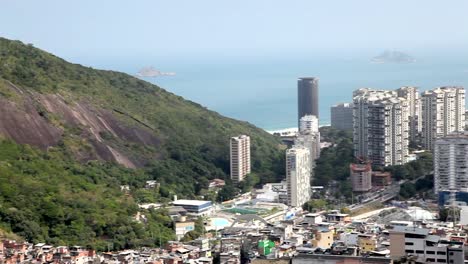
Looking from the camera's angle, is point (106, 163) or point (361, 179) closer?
point (106, 163)

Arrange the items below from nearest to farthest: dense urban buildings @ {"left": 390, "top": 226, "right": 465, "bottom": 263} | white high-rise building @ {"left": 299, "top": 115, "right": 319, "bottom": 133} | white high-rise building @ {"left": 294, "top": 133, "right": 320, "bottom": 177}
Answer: dense urban buildings @ {"left": 390, "top": 226, "right": 465, "bottom": 263}, white high-rise building @ {"left": 294, "top": 133, "right": 320, "bottom": 177}, white high-rise building @ {"left": 299, "top": 115, "right": 319, "bottom": 133}

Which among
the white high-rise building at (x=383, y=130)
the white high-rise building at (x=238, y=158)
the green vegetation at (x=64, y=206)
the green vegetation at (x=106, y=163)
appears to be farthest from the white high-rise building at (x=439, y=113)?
the green vegetation at (x=64, y=206)

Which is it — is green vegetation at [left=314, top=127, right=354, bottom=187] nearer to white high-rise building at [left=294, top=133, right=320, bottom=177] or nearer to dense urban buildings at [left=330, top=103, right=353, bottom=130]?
white high-rise building at [left=294, top=133, right=320, bottom=177]

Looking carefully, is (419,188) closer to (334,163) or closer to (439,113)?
(334,163)

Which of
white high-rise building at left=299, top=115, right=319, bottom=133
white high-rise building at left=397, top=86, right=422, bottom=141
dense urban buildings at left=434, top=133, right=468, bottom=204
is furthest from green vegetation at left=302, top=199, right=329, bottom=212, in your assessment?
white high-rise building at left=299, top=115, right=319, bottom=133

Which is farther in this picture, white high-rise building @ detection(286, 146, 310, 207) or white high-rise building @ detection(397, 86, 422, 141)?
white high-rise building @ detection(397, 86, 422, 141)

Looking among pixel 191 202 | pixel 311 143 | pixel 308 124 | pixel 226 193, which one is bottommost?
pixel 191 202

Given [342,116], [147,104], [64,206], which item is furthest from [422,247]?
[342,116]
